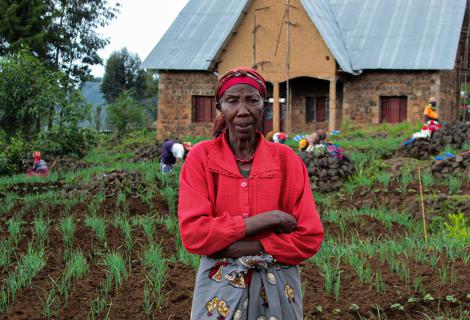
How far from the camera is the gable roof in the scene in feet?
75.9

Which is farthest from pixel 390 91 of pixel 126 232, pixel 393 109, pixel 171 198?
pixel 126 232

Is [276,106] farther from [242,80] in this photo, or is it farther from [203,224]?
[203,224]

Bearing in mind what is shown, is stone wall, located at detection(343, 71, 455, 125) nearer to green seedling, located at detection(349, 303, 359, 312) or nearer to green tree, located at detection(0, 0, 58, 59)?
green tree, located at detection(0, 0, 58, 59)

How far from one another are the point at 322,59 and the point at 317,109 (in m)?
3.00

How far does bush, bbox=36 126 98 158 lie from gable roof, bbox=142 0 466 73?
16.0 ft

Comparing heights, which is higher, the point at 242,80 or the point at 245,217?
the point at 242,80

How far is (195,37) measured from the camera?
1044 inches

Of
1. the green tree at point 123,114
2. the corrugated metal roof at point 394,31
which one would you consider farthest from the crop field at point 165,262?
the green tree at point 123,114

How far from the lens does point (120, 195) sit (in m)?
9.70

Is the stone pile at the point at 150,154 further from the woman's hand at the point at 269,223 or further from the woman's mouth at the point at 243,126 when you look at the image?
the woman's hand at the point at 269,223

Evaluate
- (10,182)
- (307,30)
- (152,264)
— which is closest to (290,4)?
(307,30)

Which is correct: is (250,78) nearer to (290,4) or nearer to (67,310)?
(67,310)

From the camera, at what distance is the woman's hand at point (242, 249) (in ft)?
9.45

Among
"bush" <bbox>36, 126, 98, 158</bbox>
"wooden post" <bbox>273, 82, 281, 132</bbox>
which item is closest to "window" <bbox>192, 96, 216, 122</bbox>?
"wooden post" <bbox>273, 82, 281, 132</bbox>
